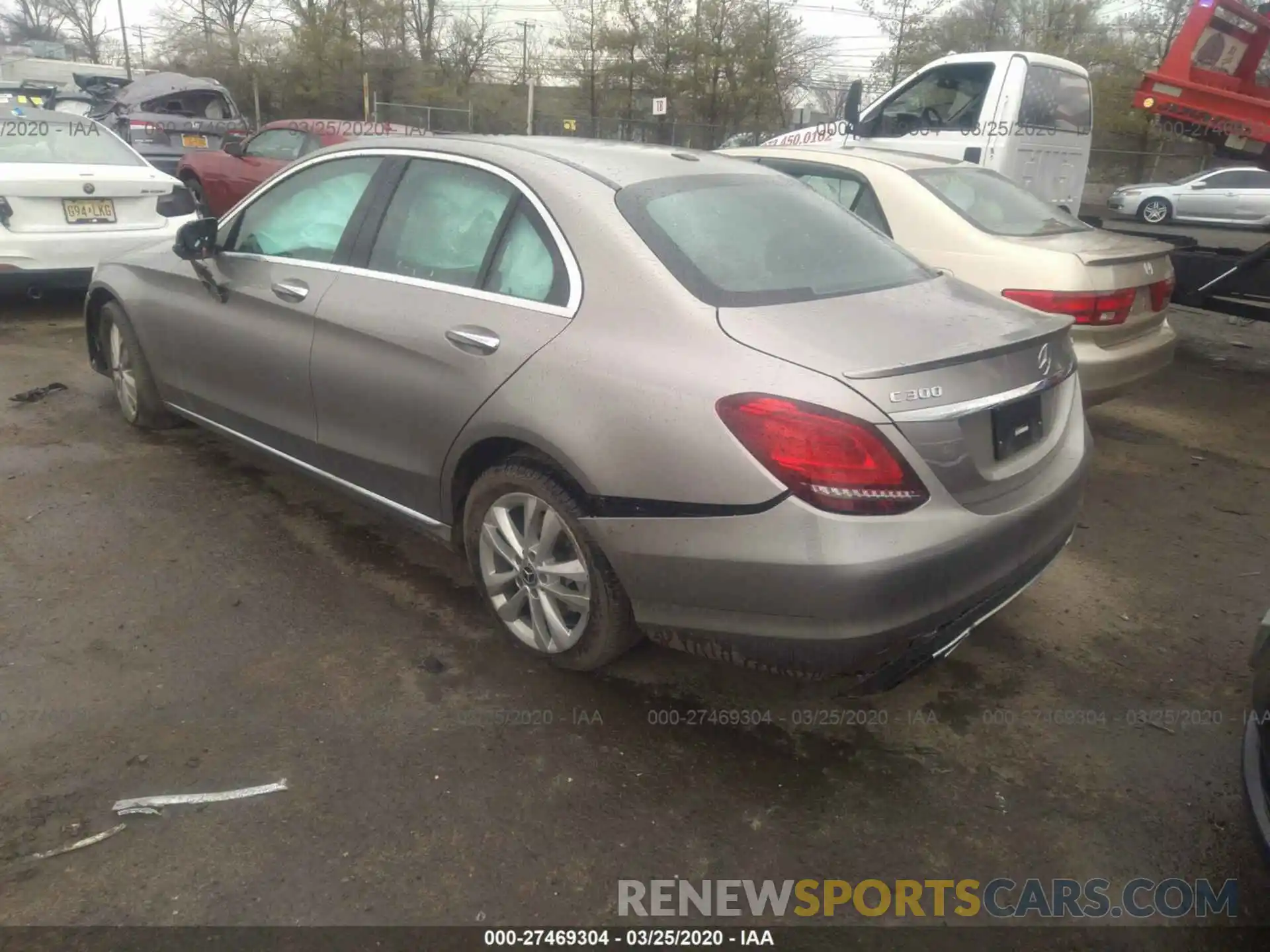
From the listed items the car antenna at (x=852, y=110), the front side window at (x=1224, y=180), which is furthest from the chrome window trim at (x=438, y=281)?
the front side window at (x=1224, y=180)

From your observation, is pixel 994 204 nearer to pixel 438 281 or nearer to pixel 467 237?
pixel 467 237

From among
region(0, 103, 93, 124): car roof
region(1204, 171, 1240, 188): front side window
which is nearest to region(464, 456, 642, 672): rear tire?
region(0, 103, 93, 124): car roof

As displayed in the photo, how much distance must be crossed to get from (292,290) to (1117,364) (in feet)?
12.8

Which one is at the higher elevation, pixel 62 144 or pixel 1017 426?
pixel 62 144

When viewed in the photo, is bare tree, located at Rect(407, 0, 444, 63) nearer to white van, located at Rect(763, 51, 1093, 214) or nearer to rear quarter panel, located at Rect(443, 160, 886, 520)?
white van, located at Rect(763, 51, 1093, 214)

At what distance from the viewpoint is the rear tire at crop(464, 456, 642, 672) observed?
2.80m

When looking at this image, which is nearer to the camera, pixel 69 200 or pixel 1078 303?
pixel 1078 303

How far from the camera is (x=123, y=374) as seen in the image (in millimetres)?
4988

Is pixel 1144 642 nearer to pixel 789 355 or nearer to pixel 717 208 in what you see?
pixel 789 355

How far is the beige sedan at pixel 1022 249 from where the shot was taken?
4.59 m

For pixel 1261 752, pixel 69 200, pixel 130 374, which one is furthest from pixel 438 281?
pixel 69 200

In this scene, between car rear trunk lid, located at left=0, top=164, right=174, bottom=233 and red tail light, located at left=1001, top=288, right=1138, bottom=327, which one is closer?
red tail light, located at left=1001, top=288, right=1138, bottom=327

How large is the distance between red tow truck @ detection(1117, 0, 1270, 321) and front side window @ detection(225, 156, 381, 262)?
6.05m
